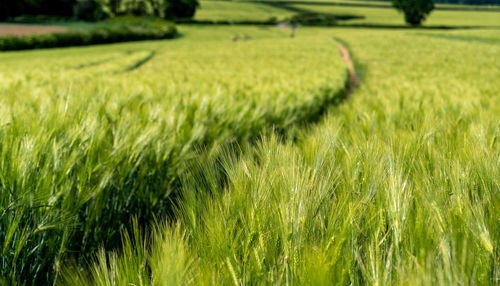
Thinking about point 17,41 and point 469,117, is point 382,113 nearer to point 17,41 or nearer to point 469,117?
point 469,117

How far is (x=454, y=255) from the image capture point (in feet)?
1.98

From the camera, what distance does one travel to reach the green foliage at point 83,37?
26578 millimetres

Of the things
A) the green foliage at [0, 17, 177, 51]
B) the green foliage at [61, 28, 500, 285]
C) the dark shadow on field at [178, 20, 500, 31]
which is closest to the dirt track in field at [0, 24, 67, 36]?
the green foliage at [0, 17, 177, 51]

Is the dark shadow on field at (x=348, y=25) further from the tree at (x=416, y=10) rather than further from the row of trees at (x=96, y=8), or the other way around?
the row of trees at (x=96, y=8)

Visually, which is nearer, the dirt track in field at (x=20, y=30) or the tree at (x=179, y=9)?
the dirt track in field at (x=20, y=30)

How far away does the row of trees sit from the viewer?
133ft

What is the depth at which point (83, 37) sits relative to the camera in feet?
103

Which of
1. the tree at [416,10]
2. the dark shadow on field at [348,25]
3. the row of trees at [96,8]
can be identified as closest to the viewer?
the row of trees at [96,8]

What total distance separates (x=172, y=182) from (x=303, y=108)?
235 cm

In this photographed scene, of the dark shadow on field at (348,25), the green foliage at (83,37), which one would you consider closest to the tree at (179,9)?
the dark shadow on field at (348,25)

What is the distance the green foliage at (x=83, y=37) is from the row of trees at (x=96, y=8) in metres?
13.9

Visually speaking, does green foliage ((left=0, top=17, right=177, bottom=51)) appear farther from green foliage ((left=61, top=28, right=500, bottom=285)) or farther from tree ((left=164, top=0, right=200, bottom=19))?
green foliage ((left=61, top=28, right=500, bottom=285))

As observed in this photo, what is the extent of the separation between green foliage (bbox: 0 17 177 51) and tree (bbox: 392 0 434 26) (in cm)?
4184

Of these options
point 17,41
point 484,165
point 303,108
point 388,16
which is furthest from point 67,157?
point 388,16
